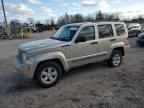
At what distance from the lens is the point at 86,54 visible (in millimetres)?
6504

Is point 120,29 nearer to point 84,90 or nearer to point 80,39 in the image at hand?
point 80,39

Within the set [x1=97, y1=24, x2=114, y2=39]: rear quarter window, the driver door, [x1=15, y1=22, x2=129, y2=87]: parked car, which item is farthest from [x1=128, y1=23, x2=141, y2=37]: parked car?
the driver door

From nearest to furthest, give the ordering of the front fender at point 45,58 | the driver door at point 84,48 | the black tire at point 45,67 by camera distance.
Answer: the front fender at point 45,58
the black tire at point 45,67
the driver door at point 84,48

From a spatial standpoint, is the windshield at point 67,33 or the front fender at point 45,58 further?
the windshield at point 67,33

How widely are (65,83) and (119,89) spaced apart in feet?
5.58

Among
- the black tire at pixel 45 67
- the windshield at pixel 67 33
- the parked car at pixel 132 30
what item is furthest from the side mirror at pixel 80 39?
the parked car at pixel 132 30

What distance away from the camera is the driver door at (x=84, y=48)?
6177mm

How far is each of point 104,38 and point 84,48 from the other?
103 centimetres

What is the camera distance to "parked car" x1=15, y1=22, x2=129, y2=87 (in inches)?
218

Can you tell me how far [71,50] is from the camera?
609cm

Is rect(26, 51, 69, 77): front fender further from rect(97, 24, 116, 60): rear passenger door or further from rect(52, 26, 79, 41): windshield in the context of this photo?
rect(97, 24, 116, 60): rear passenger door

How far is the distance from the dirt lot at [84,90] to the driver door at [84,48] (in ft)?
1.87

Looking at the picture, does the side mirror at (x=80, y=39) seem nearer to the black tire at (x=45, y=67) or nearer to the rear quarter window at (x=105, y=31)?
the rear quarter window at (x=105, y=31)

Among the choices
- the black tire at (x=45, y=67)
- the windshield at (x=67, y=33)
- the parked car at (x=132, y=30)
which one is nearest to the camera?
the black tire at (x=45, y=67)
